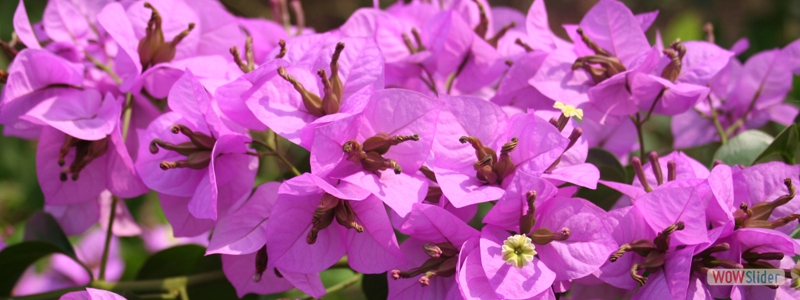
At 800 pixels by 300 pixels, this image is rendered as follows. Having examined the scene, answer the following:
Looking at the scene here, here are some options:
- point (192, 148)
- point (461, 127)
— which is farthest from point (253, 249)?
point (461, 127)

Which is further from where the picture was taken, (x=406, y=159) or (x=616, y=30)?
(x=616, y=30)

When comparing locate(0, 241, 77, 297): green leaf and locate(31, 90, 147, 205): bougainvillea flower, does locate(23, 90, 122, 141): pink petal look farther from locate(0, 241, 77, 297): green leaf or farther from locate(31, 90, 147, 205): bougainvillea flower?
locate(0, 241, 77, 297): green leaf

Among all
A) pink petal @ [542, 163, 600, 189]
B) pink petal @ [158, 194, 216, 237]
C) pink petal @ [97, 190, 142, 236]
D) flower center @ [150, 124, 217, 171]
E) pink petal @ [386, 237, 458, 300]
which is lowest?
pink petal @ [97, 190, 142, 236]

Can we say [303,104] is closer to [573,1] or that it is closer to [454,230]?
[454,230]

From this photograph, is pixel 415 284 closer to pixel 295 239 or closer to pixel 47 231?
pixel 295 239

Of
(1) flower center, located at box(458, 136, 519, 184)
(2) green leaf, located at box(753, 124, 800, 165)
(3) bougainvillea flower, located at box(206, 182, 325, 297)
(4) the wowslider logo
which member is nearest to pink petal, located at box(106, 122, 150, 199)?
(3) bougainvillea flower, located at box(206, 182, 325, 297)

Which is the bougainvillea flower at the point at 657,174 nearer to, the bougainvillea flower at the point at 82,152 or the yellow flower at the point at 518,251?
the yellow flower at the point at 518,251

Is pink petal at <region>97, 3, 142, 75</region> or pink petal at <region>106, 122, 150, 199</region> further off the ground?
pink petal at <region>97, 3, 142, 75</region>
